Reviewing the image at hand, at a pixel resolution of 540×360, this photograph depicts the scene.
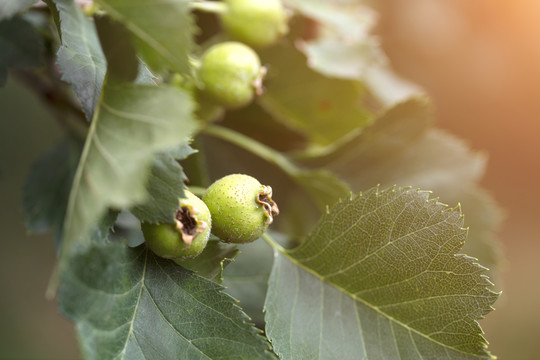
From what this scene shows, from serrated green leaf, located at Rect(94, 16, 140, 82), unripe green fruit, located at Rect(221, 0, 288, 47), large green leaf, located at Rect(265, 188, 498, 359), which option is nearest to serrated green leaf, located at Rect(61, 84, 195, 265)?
serrated green leaf, located at Rect(94, 16, 140, 82)

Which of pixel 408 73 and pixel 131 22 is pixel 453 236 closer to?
pixel 131 22

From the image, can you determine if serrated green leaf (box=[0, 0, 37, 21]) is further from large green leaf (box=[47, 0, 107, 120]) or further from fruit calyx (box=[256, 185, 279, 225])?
fruit calyx (box=[256, 185, 279, 225])

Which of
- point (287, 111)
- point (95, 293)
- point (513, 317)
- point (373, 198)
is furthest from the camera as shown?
point (513, 317)

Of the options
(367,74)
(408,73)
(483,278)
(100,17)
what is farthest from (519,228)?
(100,17)

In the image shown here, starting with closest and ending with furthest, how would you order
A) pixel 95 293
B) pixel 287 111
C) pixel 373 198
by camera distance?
pixel 95 293
pixel 373 198
pixel 287 111

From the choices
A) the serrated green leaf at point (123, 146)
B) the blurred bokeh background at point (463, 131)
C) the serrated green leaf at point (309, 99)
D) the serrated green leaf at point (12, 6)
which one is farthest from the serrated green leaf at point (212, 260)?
the blurred bokeh background at point (463, 131)

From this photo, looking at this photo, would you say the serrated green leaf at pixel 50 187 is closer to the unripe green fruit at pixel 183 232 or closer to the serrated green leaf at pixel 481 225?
the unripe green fruit at pixel 183 232
